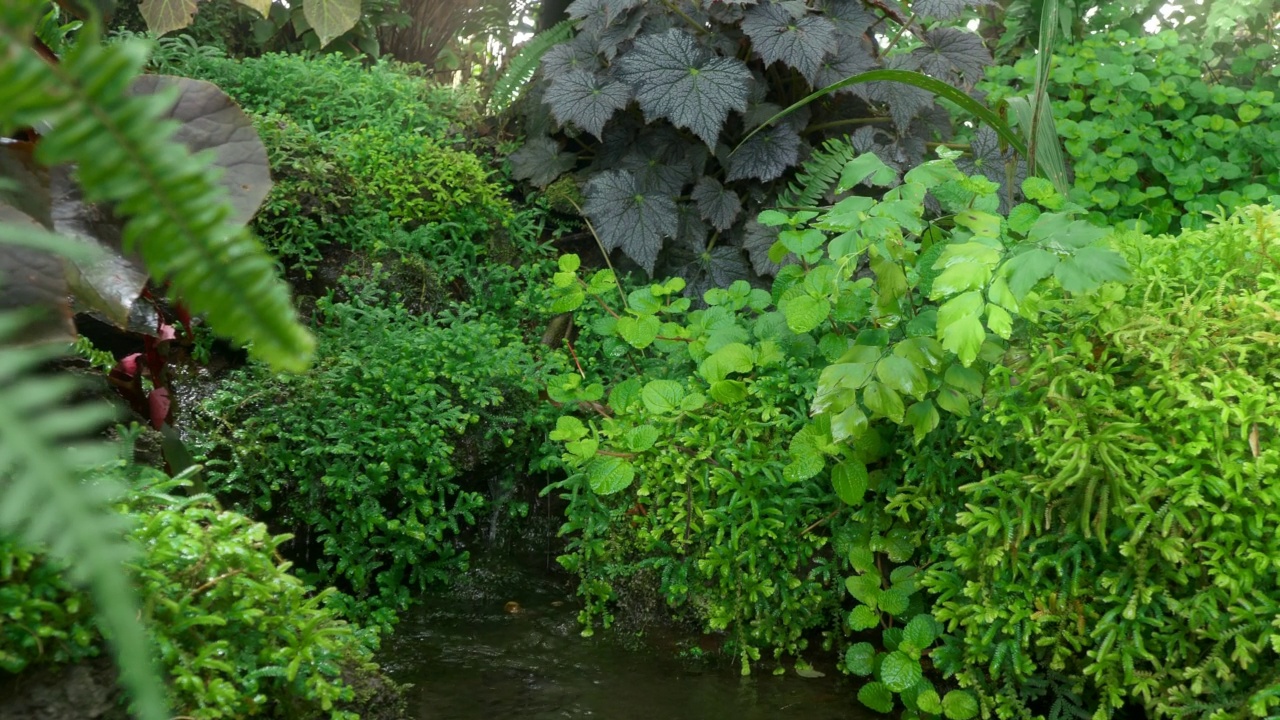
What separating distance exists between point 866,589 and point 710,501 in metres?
0.43

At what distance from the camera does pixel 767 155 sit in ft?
11.4

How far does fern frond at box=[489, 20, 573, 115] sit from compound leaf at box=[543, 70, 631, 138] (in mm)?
534

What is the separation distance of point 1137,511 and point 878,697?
702 mm

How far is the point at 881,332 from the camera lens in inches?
86.7

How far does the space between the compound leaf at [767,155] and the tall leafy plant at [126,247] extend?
3034 mm

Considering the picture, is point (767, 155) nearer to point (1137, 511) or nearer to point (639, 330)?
point (639, 330)

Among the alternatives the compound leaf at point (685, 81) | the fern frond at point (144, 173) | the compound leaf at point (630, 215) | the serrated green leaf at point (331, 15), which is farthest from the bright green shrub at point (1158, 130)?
the fern frond at point (144, 173)

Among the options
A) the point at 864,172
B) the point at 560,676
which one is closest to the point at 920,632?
the point at 560,676

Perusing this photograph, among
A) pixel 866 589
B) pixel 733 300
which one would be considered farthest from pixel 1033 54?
pixel 866 589

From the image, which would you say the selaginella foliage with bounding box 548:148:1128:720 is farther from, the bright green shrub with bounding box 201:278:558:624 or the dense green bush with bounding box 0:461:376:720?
the dense green bush with bounding box 0:461:376:720

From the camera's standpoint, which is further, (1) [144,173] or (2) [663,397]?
(2) [663,397]

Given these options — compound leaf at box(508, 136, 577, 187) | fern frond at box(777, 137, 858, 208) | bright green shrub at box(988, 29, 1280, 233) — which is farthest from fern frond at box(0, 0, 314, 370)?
bright green shrub at box(988, 29, 1280, 233)

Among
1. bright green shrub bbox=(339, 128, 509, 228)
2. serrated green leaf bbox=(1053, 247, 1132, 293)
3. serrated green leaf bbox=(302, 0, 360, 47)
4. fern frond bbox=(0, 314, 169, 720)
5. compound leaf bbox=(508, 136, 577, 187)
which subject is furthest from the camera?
serrated green leaf bbox=(302, 0, 360, 47)

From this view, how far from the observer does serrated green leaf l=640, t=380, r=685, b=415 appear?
2426mm
